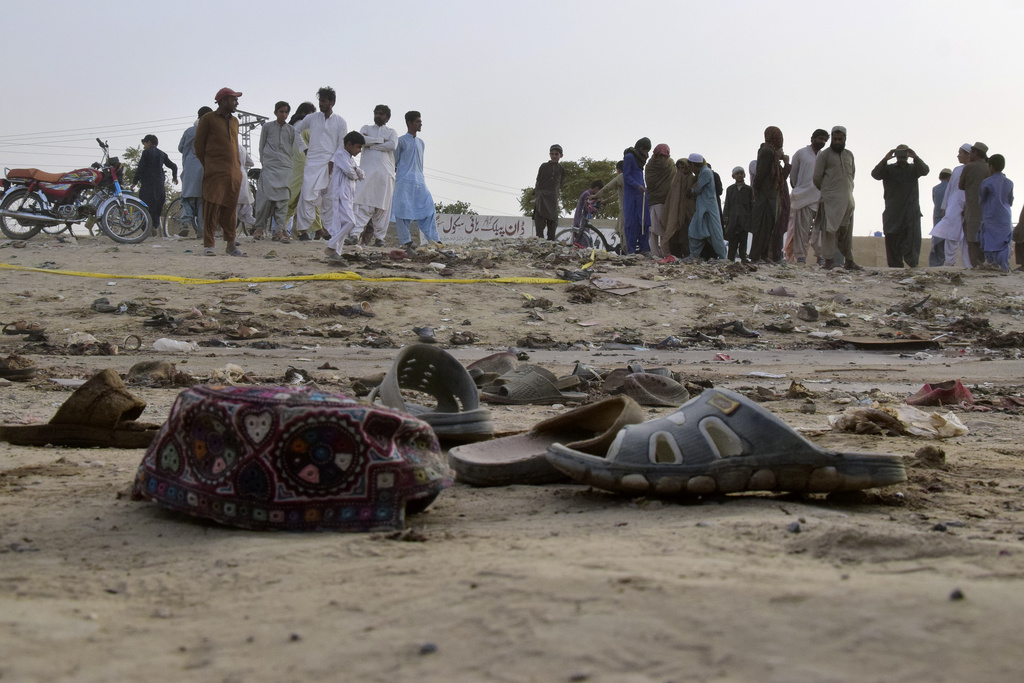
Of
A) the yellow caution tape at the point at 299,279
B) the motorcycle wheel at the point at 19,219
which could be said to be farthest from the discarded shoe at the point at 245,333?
the motorcycle wheel at the point at 19,219

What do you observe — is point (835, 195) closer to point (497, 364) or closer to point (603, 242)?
point (603, 242)

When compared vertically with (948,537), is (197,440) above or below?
above

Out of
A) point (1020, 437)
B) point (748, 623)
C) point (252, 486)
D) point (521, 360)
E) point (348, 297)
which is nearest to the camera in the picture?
point (748, 623)

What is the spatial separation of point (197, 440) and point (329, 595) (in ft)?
2.43

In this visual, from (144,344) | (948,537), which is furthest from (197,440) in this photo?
(144,344)

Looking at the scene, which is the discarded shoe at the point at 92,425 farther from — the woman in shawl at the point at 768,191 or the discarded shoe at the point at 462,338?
the woman in shawl at the point at 768,191

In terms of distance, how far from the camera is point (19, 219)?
11914mm

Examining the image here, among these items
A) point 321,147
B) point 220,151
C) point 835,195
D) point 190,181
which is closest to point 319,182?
point 321,147

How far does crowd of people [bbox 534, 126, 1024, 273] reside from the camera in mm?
12047

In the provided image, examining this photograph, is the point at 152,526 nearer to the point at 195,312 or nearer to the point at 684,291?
the point at 195,312

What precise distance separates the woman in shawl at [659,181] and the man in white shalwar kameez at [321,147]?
4.33m

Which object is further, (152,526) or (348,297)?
(348,297)

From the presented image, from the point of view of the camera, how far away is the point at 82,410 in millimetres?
3123

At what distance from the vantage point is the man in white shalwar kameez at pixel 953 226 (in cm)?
1282
